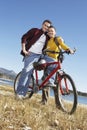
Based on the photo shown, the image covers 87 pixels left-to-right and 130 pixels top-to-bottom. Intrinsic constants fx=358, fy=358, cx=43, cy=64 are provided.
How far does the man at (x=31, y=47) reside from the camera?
10.4m

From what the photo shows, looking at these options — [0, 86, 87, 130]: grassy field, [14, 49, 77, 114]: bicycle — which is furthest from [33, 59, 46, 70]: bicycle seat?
[0, 86, 87, 130]: grassy field

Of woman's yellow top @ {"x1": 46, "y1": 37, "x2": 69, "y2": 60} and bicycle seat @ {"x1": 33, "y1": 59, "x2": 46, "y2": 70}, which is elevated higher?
woman's yellow top @ {"x1": 46, "y1": 37, "x2": 69, "y2": 60}

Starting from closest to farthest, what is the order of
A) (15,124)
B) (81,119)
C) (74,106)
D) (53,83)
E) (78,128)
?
(15,124), (78,128), (81,119), (74,106), (53,83)

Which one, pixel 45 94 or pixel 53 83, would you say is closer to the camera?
pixel 53 83

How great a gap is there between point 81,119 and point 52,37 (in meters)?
3.41

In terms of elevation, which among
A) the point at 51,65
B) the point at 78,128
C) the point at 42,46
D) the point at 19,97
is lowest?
the point at 78,128

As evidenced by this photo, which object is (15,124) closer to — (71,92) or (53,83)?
(71,92)

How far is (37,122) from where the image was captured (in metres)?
6.02

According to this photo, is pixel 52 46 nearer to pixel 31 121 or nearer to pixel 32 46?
pixel 32 46

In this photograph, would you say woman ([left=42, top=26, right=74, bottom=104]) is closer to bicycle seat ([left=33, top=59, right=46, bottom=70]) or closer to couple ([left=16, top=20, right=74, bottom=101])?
couple ([left=16, top=20, right=74, bottom=101])

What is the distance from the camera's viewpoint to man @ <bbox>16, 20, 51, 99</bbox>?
10400mm

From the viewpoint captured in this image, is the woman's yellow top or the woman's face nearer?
the woman's yellow top

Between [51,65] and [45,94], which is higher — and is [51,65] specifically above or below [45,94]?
above

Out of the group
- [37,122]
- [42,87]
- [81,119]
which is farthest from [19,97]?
[37,122]
